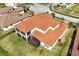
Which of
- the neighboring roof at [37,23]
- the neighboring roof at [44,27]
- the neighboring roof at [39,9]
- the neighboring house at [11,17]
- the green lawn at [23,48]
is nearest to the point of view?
the green lawn at [23,48]

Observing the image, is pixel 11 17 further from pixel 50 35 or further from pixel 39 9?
pixel 50 35

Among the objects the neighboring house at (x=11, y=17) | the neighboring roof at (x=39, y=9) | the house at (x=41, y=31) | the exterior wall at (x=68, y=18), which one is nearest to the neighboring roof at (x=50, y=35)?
the house at (x=41, y=31)

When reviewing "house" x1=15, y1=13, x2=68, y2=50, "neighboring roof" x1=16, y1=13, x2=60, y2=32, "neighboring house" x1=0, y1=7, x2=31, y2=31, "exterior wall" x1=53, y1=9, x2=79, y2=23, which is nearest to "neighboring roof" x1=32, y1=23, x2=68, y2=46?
"house" x1=15, y1=13, x2=68, y2=50

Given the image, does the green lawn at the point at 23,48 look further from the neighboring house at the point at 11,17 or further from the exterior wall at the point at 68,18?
the exterior wall at the point at 68,18

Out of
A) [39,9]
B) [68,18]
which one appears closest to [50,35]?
[68,18]

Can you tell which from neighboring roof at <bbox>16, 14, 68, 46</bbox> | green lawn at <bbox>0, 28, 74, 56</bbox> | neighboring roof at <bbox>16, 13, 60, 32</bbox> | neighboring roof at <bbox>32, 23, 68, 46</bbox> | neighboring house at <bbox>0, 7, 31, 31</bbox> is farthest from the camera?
neighboring house at <bbox>0, 7, 31, 31</bbox>

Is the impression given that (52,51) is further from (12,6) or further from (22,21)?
(12,6)

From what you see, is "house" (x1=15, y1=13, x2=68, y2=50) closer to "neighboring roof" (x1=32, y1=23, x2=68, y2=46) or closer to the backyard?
"neighboring roof" (x1=32, y1=23, x2=68, y2=46)
